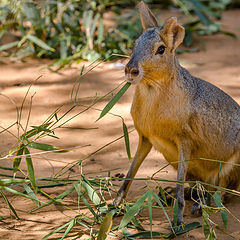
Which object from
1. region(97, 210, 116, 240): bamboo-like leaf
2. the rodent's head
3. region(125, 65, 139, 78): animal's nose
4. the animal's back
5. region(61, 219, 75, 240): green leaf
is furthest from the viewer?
the animal's back

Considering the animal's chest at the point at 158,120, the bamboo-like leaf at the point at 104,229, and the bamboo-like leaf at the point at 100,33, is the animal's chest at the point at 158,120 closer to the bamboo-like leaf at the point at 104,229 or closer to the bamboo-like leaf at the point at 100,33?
the bamboo-like leaf at the point at 104,229

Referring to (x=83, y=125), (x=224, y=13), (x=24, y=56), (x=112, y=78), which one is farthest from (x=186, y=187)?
(x=224, y=13)

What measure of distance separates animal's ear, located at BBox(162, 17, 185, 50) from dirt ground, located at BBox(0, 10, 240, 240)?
16.6 inches

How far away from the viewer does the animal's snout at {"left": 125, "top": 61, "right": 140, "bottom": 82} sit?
9.75ft

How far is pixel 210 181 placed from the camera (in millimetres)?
3736

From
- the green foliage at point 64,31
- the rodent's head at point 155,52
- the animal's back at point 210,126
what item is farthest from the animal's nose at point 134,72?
the green foliage at point 64,31

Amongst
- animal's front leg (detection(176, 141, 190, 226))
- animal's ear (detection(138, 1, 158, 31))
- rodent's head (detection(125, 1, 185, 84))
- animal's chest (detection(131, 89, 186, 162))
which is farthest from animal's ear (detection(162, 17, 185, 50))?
animal's front leg (detection(176, 141, 190, 226))

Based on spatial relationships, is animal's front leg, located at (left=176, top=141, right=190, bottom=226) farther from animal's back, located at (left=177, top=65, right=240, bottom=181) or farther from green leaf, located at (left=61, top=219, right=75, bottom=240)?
green leaf, located at (left=61, top=219, right=75, bottom=240)

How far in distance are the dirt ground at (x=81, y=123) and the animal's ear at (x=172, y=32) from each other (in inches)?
16.6

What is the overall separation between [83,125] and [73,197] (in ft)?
4.94

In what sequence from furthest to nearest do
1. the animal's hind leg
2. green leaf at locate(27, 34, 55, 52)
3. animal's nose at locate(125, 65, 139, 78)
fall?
green leaf at locate(27, 34, 55, 52), the animal's hind leg, animal's nose at locate(125, 65, 139, 78)

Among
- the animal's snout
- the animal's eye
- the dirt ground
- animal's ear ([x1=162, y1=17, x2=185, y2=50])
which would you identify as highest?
animal's ear ([x1=162, y1=17, x2=185, y2=50])

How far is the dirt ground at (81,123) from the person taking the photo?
312 centimetres

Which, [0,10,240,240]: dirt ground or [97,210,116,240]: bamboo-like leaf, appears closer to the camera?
[97,210,116,240]: bamboo-like leaf
